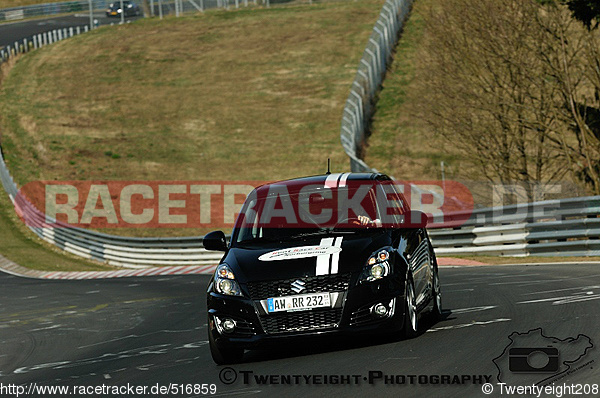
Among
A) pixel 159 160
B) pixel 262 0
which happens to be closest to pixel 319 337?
pixel 159 160

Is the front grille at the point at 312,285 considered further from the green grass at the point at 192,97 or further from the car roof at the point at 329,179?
the green grass at the point at 192,97

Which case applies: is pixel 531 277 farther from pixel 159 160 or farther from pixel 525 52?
pixel 159 160

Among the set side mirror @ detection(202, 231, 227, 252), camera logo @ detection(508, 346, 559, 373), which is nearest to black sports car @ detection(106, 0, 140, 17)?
side mirror @ detection(202, 231, 227, 252)

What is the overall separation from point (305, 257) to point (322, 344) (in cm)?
123

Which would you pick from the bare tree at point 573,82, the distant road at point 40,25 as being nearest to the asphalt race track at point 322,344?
the bare tree at point 573,82

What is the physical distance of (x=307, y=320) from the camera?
26.8 feet

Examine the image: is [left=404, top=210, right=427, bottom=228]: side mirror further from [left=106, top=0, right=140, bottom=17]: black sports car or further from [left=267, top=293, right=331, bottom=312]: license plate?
[left=106, top=0, right=140, bottom=17]: black sports car

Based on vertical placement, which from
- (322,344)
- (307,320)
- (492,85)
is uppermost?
(307,320)

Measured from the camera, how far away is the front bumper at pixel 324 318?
8156 millimetres

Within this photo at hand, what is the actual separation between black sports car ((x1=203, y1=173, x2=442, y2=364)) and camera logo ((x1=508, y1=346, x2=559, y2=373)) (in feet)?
3.86

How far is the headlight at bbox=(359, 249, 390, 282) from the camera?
830cm

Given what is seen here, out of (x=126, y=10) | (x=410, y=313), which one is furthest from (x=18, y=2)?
(x=410, y=313)

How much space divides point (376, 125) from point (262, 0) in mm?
35272

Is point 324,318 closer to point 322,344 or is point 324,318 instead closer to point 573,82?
point 322,344
